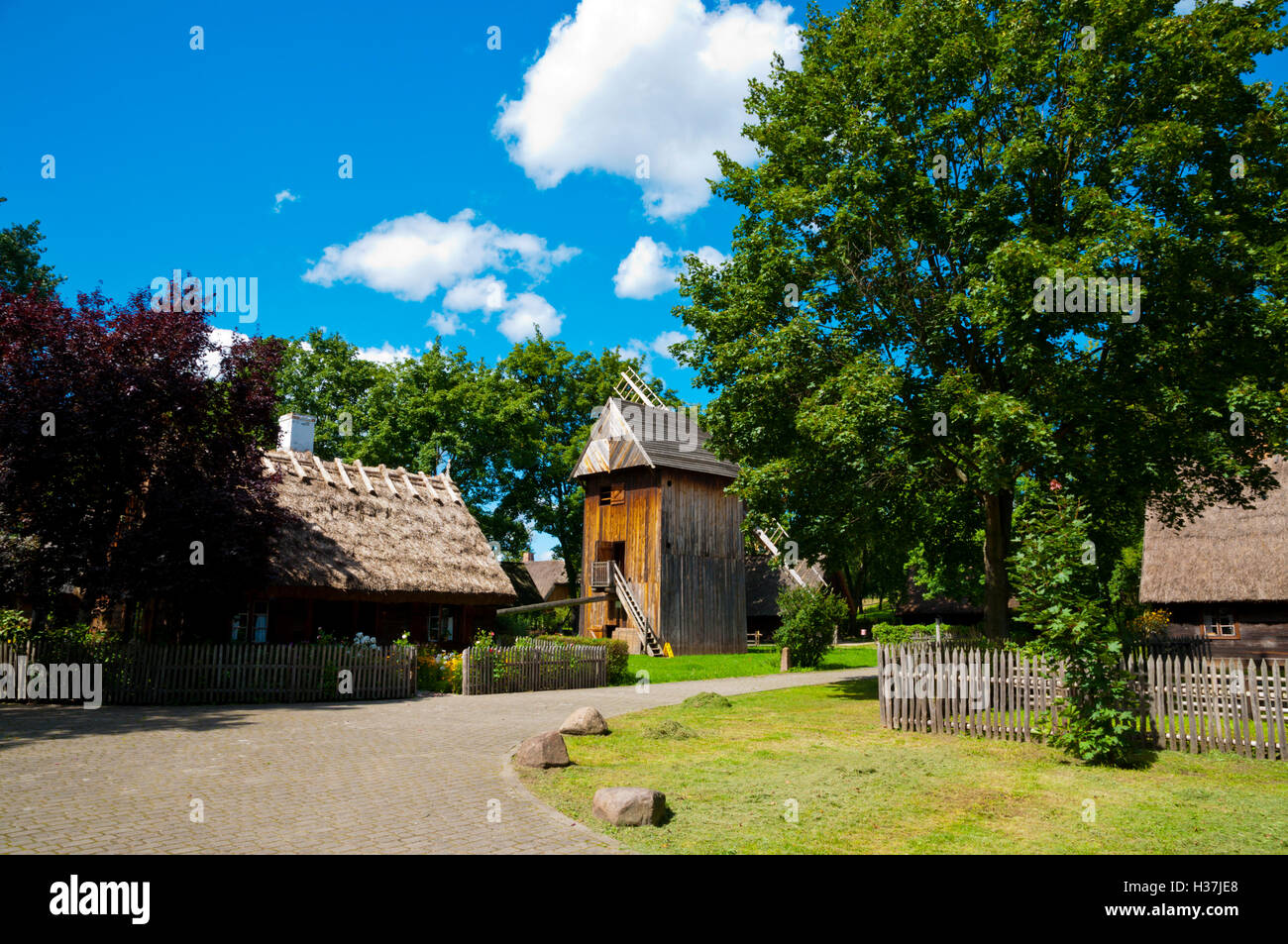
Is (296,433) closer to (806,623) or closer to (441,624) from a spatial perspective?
(441,624)

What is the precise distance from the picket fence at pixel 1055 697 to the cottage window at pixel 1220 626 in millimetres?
13085

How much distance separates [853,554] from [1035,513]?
8.18 metres

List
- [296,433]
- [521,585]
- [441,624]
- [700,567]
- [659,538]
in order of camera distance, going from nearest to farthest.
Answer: [441,624] → [296,433] → [659,538] → [700,567] → [521,585]

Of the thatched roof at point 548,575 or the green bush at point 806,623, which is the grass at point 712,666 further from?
the thatched roof at point 548,575

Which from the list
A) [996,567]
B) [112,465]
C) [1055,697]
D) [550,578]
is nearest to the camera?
[1055,697]

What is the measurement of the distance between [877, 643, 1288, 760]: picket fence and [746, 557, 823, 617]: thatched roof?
27.3m

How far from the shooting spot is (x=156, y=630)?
20000 millimetres

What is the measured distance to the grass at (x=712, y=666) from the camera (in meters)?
25.2

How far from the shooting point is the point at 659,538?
1331 inches

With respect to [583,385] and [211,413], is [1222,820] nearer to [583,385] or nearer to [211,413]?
[211,413]

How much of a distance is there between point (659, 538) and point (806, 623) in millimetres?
8462

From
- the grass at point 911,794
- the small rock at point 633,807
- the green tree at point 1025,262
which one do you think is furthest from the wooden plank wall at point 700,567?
the small rock at point 633,807

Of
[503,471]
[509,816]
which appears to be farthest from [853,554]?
[503,471]


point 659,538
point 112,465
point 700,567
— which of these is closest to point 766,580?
point 700,567
